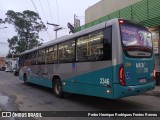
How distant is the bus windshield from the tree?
52.4 meters

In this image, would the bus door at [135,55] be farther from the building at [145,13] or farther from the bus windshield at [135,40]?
the building at [145,13]

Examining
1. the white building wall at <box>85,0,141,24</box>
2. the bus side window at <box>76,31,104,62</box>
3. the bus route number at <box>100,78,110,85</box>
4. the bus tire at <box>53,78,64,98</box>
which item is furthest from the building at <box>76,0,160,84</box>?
the bus route number at <box>100,78,110,85</box>

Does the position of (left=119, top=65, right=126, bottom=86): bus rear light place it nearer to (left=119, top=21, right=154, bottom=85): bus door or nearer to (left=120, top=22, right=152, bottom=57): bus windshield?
(left=119, top=21, right=154, bottom=85): bus door

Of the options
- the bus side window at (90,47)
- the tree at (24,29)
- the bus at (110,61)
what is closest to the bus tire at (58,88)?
the bus at (110,61)

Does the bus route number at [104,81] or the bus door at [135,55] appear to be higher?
the bus door at [135,55]

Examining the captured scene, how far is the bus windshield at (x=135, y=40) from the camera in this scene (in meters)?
8.03

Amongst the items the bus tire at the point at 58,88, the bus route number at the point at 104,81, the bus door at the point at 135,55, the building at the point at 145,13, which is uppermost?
the building at the point at 145,13

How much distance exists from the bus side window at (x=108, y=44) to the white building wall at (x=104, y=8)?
11718mm

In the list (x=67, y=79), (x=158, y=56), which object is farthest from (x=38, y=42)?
(x=67, y=79)

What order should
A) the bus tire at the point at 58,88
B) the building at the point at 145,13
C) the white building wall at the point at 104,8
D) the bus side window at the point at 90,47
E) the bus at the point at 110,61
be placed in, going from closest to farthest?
the bus at the point at 110,61 < the bus side window at the point at 90,47 < the bus tire at the point at 58,88 < the building at the point at 145,13 < the white building wall at the point at 104,8

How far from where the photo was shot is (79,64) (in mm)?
9711

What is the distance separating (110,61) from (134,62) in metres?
0.85

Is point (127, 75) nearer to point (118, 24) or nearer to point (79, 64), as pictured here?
point (118, 24)

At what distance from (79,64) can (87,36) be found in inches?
47.4
